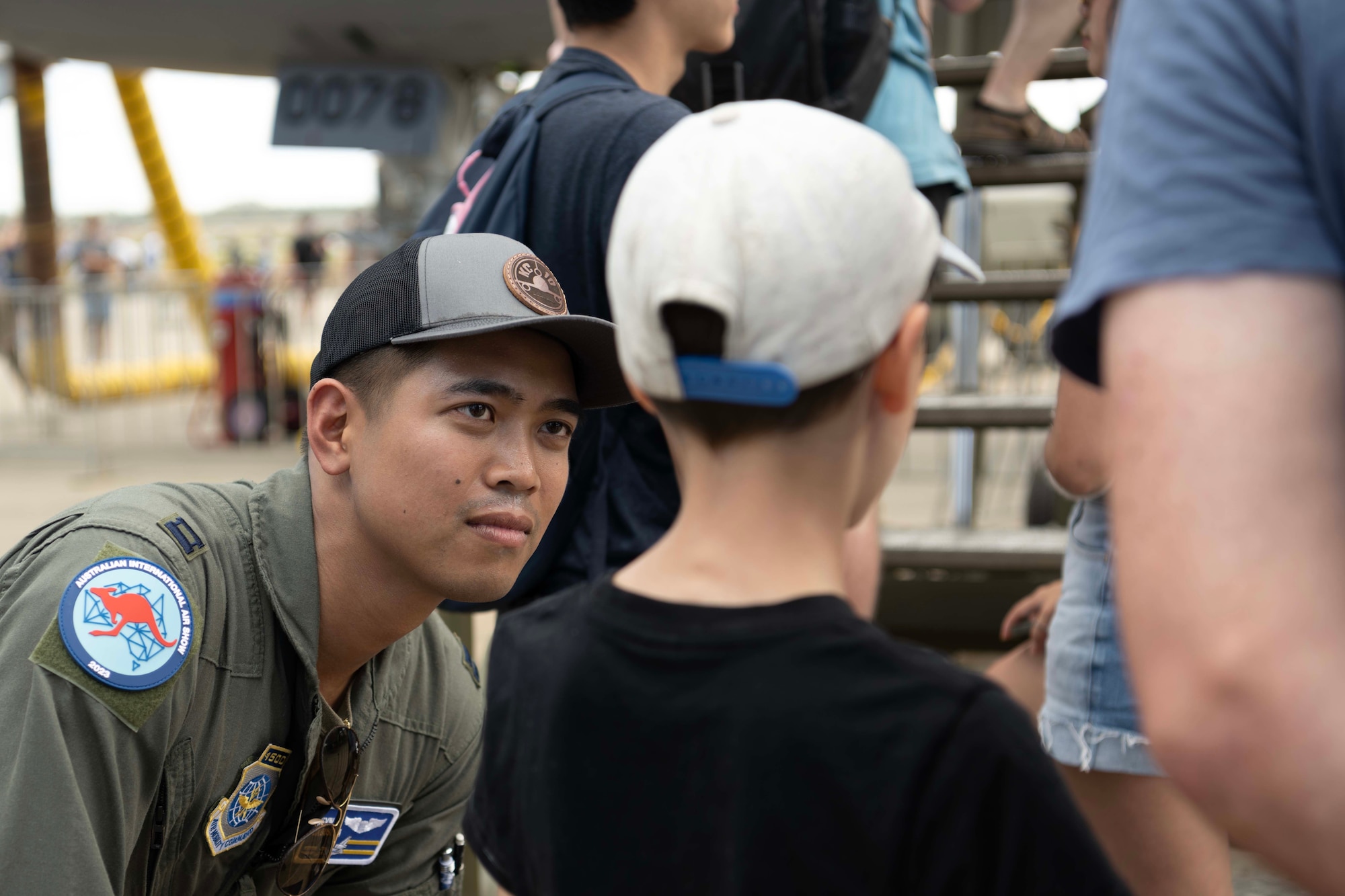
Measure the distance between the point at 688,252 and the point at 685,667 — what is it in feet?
1.11

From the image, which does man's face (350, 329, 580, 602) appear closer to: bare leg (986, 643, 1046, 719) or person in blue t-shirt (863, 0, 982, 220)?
bare leg (986, 643, 1046, 719)

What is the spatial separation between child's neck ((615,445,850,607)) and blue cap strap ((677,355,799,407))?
0.26 feet

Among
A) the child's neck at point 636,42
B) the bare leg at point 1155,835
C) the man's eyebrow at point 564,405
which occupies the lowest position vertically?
the bare leg at point 1155,835

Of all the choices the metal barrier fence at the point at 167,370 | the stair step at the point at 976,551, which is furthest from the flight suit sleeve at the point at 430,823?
the metal barrier fence at the point at 167,370

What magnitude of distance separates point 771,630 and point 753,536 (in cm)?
9

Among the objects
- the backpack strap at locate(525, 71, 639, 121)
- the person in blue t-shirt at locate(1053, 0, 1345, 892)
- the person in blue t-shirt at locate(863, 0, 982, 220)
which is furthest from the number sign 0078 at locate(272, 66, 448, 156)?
the person in blue t-shirt at locate(1053, 0, 1345, 892)

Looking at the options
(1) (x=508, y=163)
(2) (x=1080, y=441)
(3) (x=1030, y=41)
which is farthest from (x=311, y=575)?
(3) (x=1030, y=41)

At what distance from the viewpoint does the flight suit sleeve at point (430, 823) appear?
85.4 inches

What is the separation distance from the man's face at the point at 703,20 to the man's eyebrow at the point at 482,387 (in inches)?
39.7

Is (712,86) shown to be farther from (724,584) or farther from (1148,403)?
(1148,403)

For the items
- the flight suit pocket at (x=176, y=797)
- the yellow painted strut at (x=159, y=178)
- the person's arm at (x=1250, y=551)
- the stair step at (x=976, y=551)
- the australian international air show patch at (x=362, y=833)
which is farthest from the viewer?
the yellow painted strut at (x=159, y=178)

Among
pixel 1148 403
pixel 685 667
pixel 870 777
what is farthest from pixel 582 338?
pixel 1148 403

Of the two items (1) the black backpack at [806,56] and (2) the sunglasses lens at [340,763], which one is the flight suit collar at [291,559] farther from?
(1) the black backpack at [806,56]

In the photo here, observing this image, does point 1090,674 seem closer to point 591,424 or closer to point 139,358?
point 591,424
